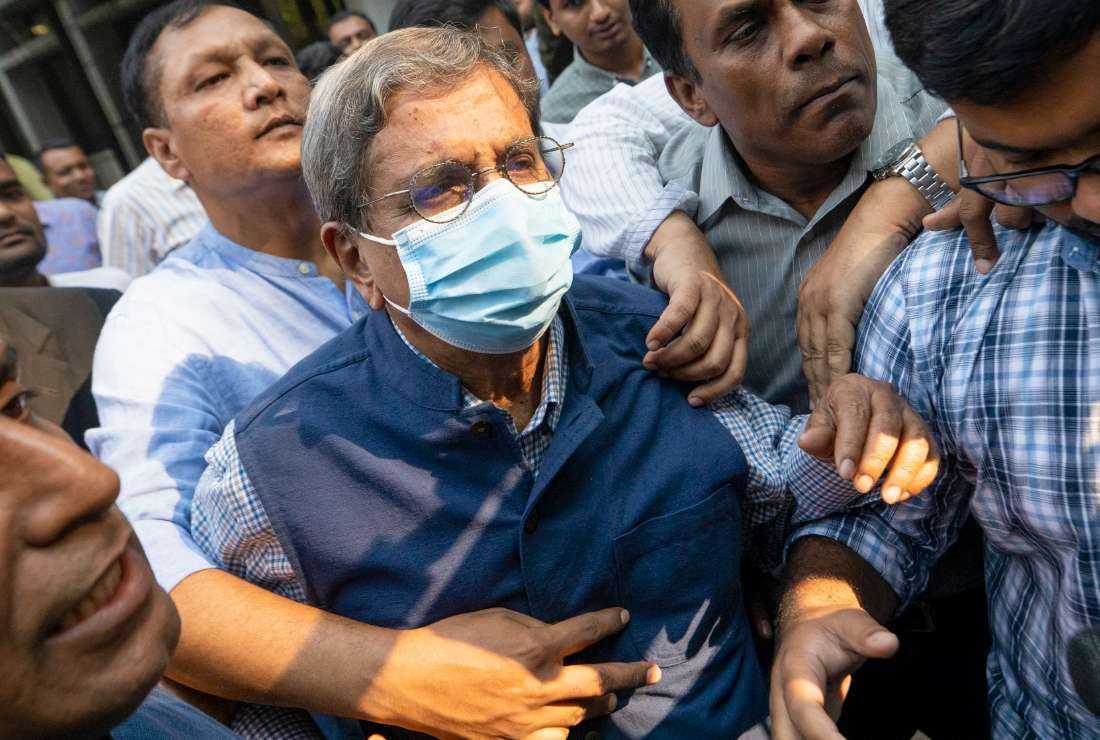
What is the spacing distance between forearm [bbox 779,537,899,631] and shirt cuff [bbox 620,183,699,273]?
934 millimetres

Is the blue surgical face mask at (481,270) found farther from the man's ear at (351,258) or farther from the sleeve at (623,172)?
the sleeve at (623,172)

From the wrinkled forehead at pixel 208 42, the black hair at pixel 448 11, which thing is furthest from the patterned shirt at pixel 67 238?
the wrinkled forehead at pixel 208 42

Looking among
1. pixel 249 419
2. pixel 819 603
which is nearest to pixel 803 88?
pixel 819 603

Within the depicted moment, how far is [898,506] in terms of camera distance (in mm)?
1881

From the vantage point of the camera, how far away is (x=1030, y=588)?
171 cm

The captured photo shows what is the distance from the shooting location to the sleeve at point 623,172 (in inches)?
96.6

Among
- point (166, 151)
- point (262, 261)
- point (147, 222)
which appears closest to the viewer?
point (262, 261)

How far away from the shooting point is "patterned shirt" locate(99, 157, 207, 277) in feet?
18.2

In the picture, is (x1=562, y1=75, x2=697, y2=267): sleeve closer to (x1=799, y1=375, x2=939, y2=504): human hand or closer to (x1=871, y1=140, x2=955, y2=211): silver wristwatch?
(x1=871, y1=140, x2=955, y2=211): silver wristwatch

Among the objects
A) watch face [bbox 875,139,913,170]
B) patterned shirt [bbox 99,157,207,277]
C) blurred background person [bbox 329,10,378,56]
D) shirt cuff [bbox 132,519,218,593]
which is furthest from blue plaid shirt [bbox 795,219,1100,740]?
blurred background person [bbox 329,10,378,56]

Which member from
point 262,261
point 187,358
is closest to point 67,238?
point 262,261

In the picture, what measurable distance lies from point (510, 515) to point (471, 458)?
15cm

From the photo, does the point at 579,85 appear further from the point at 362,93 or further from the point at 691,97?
the point at 362,93

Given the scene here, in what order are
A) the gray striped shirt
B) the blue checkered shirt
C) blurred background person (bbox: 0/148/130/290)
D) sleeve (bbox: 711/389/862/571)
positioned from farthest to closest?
blurred background person (bbox: 0/148/130/290) → the gray striped shirt → sleeve (bbox: 711/389/862/571) → the blue checkered shirt
